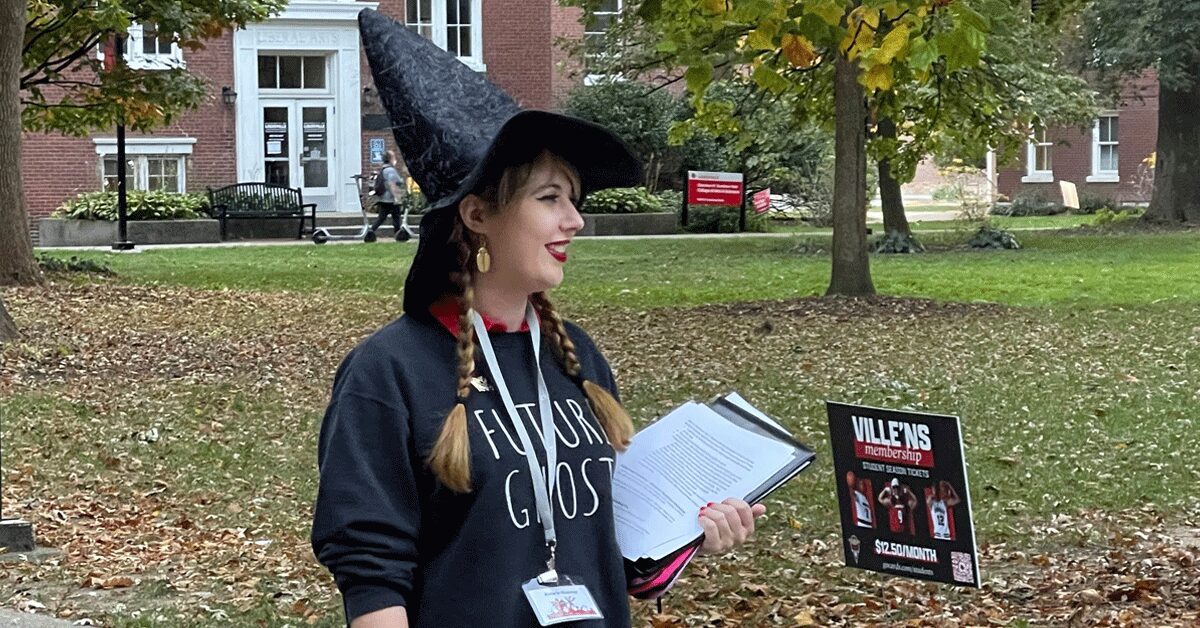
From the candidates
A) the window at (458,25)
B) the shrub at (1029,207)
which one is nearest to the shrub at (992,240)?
the window at (458,25)

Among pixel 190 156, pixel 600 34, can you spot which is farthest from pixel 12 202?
pixel 190 156

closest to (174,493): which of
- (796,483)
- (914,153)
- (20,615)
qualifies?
(20,615)

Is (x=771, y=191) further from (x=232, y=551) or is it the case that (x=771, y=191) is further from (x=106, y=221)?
(x=232, y=551)

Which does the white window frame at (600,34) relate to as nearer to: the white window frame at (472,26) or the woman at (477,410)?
the white window frame at (472,26)

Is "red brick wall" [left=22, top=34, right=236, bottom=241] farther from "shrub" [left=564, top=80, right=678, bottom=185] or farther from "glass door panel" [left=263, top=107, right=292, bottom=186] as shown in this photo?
"shrub" [left=564, top=80, right=678, bottom=185]

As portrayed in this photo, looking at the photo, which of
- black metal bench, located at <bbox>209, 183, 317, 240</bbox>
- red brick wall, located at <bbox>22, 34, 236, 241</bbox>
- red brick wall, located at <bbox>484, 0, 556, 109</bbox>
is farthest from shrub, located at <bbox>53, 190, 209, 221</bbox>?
red brick wall, located at <bbox>484, 0, 556, 109</bbox>

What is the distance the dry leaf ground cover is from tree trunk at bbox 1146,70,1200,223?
13.9 meters

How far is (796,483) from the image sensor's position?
923 centimetres

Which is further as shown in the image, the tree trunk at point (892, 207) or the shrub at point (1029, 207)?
the shrub at point (1029, 207)

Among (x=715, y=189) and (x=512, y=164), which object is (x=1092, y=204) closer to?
(x=715, y=189)

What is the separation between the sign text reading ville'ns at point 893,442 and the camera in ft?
15.1

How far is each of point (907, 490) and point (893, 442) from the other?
0.16 m

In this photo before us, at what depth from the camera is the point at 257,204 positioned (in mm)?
33938

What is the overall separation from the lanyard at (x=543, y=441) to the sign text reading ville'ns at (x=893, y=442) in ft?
6.25
